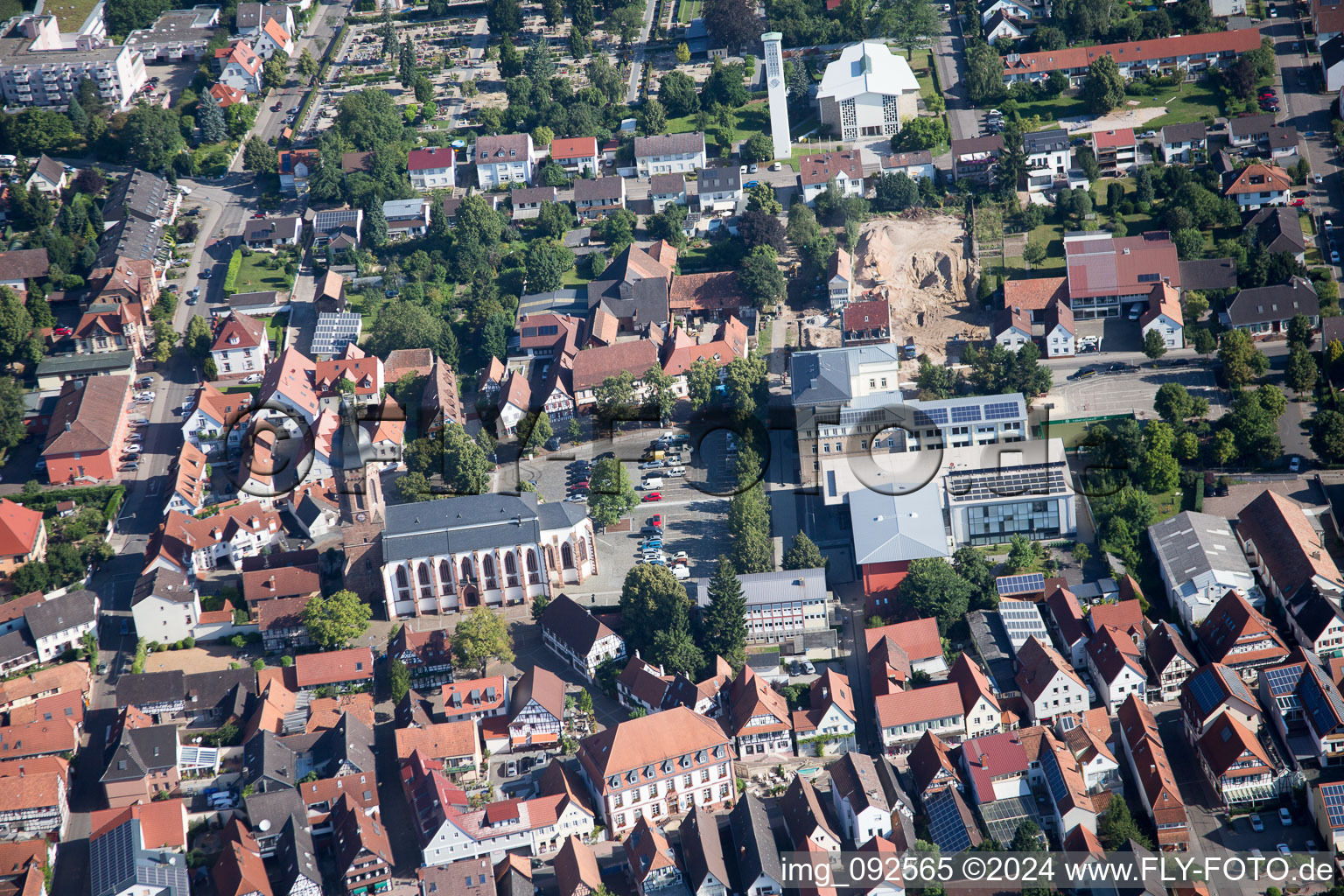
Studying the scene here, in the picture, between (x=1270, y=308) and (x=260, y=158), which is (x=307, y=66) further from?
(x=1270, y=308)

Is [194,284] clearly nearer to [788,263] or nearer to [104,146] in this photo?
[104,146]

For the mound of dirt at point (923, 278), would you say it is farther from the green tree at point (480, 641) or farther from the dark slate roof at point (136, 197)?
the dark slate roof at point (136, 197)

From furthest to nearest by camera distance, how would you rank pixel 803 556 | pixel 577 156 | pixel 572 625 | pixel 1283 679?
1. pixel 577 156
2. pixel 803 556
3. pixel 572 625
4. pixel 1283 679

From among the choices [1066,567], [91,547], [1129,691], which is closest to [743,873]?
[1129,691]

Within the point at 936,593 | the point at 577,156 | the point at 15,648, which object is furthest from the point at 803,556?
the point at 577,156

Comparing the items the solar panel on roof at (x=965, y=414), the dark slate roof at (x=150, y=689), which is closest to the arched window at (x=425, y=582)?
the dark slate roof at (x=150, y=689)
